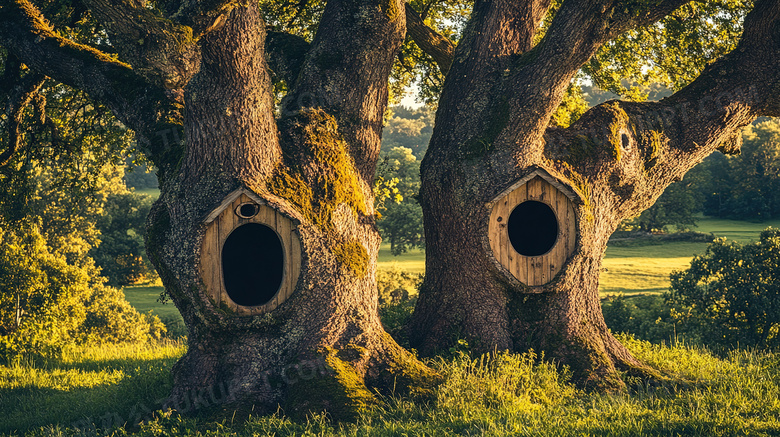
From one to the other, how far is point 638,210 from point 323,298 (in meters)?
4.53

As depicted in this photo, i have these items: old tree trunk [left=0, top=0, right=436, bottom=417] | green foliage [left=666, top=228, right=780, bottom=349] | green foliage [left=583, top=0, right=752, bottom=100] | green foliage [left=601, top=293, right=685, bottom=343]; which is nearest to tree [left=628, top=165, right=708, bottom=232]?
green foliage [left=601, top=293, right=685, bottom=343]

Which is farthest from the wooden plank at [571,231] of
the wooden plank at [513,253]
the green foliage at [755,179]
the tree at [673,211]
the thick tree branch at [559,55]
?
the green foliage at [755,179]

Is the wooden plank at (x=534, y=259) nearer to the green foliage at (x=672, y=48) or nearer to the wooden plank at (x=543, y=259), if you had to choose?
the wooden plank at (x=543, y=259)

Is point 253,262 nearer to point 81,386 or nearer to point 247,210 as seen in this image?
point 247,210

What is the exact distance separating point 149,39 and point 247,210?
191 centimetres

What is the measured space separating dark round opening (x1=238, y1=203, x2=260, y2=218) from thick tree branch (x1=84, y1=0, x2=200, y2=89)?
4.77ft

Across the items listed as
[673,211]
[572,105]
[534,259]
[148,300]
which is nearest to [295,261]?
[534,259]

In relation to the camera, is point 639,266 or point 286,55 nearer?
point 286,55

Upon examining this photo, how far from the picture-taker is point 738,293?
11094 mm

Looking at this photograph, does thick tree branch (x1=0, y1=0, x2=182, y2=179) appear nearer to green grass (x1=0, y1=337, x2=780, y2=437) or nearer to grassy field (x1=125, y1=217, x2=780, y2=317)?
green grass (x1=0, y1=337, x2=780, y2=437)

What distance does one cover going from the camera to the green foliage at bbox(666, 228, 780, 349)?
10.8 m

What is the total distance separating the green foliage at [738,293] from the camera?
10.8 metres

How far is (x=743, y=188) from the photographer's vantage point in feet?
151

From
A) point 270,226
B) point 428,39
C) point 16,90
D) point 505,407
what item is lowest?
point 505,407
